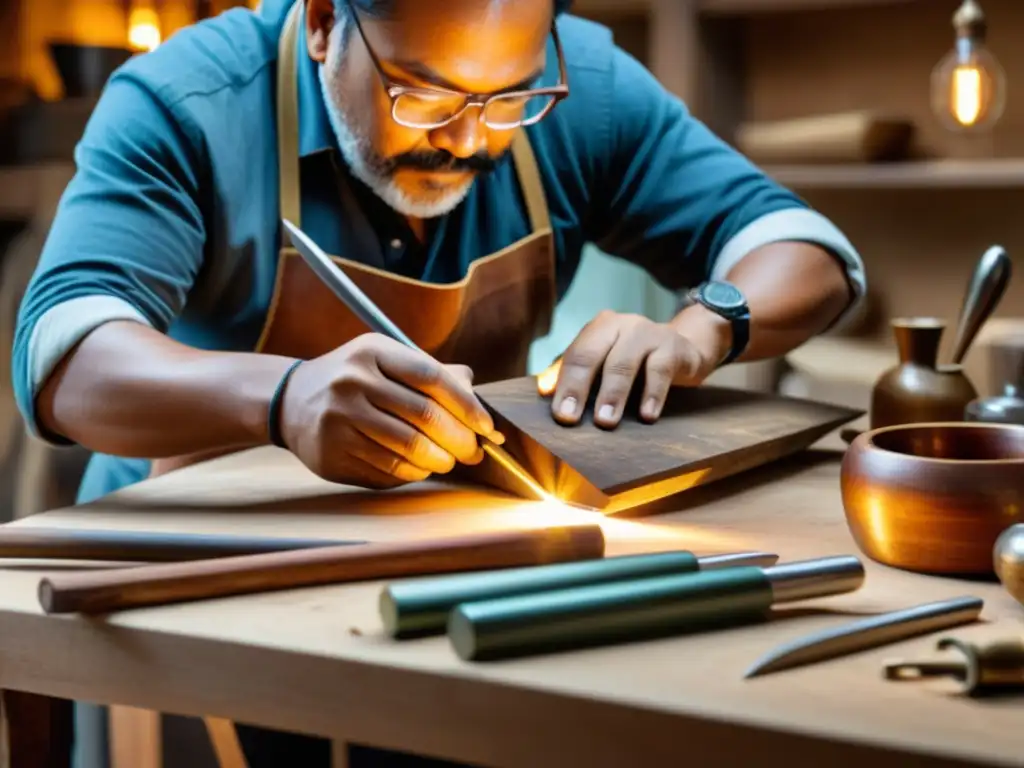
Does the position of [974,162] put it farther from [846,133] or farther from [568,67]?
[568,67]

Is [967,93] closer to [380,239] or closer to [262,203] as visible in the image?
[380,239]

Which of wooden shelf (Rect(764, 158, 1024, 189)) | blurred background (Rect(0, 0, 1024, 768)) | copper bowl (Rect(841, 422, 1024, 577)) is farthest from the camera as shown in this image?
blurred background (Rect(0, 0, 1024, 768))

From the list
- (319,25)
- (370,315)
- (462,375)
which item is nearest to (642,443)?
(462,375)

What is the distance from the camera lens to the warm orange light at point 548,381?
136cm

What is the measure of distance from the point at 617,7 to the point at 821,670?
2.70 m

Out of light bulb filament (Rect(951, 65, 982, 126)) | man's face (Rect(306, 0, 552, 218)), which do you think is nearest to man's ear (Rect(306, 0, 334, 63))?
man's face (Rect(306, 0, 552, 218))

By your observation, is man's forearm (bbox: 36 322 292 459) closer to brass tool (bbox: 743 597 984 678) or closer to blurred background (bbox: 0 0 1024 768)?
Answer: brass tool (bbox: 743 597 984 678)

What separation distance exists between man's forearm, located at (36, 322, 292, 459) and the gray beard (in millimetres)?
406

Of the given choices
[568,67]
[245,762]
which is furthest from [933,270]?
[245,762]

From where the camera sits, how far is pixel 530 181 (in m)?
1.88

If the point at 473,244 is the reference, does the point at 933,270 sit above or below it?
below

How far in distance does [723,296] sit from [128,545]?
84 centimetres

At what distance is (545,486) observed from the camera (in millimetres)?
1273

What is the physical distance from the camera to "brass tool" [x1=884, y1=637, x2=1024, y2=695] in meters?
0.78
